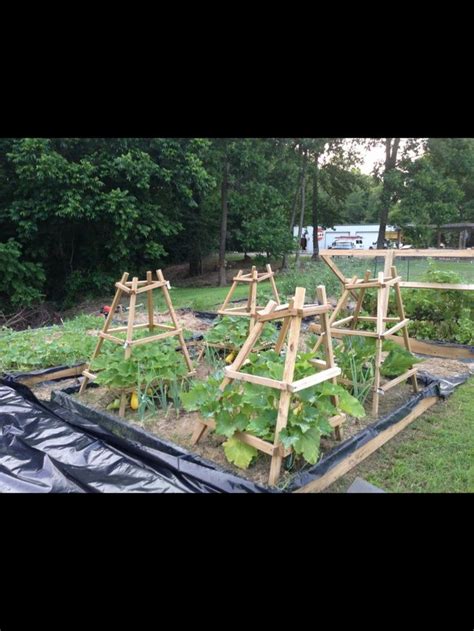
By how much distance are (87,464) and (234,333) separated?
2080 millimetres

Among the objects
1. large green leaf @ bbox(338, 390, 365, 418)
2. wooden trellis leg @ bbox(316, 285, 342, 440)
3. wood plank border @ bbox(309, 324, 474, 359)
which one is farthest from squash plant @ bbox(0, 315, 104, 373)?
wood plank border @ bbox(309, 324, 474, 359)

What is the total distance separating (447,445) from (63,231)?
11.5 meters

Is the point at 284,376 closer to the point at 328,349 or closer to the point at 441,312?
the point at 328,349

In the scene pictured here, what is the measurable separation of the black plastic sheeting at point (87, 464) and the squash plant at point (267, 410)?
221mm

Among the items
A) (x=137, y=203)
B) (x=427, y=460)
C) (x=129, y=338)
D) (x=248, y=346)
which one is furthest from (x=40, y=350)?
(x=137, y=203)

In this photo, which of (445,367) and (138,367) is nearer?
(138,367)

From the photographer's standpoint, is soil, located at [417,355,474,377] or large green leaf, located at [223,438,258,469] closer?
large green leaf, located at [223,438,258,469]

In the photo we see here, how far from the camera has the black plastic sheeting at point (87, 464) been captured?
85.7 inches

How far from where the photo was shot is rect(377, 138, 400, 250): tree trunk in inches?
698

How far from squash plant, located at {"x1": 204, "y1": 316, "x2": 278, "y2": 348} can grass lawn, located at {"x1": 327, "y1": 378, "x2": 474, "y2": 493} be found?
5.03 feet

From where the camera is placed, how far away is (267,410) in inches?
89.9

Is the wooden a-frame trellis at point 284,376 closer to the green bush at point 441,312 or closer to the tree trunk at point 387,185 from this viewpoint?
the green bush at point 441,312

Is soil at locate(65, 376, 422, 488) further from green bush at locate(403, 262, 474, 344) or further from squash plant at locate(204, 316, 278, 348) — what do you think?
green bush at locate(403, 262, 474, 344)

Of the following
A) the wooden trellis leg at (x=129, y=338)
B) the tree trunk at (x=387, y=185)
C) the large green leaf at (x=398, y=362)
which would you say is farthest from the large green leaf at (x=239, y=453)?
the tree trunk at (x=387, y=185)
